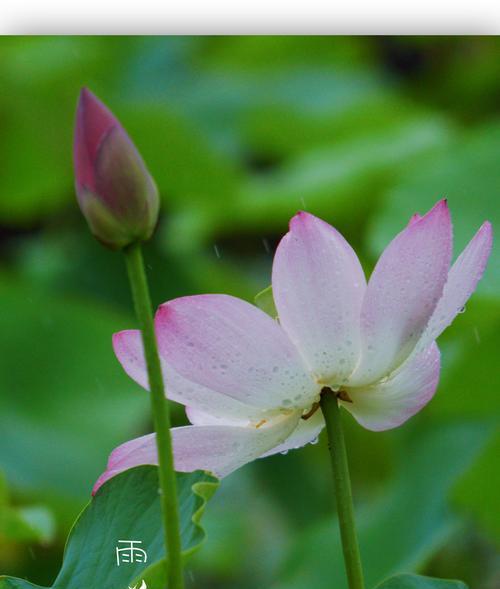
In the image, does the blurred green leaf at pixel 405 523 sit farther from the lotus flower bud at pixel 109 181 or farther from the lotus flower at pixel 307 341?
the lotus flower bud at pixel 109 181

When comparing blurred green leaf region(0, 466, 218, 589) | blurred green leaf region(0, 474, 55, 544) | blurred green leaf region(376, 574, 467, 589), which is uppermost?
blurred green leaf region(0, 474, 55, 544)

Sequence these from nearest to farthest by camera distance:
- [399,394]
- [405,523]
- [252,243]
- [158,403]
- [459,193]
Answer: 1. [158,403]
2. [399,394]
3. [405,523]
4. [459,193]
5. [252,243]

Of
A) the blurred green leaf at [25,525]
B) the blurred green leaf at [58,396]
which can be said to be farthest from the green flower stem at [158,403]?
the blurred green leaf at [58,396]

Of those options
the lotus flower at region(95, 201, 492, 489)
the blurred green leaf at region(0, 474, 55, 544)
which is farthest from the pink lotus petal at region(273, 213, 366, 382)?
the blurred green leaf at region(0, 474, 55, 544)

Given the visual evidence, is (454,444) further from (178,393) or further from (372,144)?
(372,144)

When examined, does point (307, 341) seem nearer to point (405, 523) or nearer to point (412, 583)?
point (412, 583)

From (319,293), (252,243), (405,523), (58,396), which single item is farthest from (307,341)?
(252,243)

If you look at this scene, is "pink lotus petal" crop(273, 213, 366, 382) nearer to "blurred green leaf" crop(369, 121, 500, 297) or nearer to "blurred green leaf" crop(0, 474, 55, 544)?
"blurred green leaf" crop(0, 474, 55, 544)
